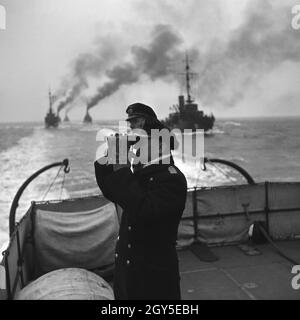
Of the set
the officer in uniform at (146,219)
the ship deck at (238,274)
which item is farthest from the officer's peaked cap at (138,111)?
the ship deck at (238,274)

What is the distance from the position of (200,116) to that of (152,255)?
362 feet

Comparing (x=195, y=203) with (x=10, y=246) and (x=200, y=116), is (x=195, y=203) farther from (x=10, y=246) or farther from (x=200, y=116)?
(x=200, y=116)

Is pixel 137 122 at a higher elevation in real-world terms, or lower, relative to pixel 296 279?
higher

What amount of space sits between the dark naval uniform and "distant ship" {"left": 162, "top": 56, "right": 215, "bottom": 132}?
101m

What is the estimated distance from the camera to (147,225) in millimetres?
2693

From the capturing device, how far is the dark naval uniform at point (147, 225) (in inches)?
98.6

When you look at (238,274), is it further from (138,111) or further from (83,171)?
(83,171)

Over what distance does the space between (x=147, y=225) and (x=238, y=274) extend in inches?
195

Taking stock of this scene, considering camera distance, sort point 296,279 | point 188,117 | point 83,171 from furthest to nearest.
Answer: point 188,117, point 83,171, point 296,279

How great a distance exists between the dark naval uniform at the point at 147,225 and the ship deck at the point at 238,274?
3.59 m

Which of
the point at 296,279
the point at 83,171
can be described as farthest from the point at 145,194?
the point at 83,171

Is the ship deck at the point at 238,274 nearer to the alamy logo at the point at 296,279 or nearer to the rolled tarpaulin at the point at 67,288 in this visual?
the alamy logo at the point at 296,279

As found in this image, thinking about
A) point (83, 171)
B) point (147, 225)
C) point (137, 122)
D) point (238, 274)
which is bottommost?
point (83, 171)
